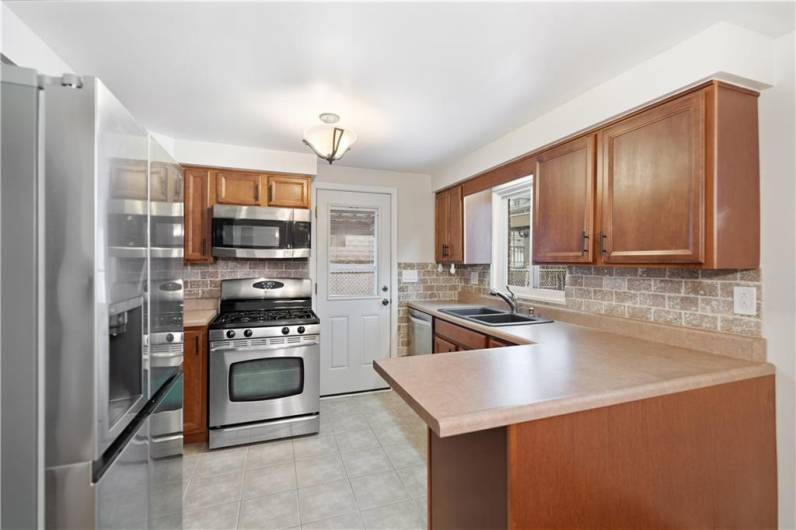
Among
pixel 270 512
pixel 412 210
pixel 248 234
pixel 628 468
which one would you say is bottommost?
pixel 270 512

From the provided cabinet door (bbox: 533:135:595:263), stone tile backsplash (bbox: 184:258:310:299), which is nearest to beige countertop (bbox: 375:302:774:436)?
cabinet door (bbox: 533:135:595:263)

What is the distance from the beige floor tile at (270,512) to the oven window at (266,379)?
2.47 ft

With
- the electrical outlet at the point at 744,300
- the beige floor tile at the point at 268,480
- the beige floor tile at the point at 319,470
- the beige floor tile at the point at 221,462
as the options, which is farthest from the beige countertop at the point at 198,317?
the electrical outlet at the point at 744,300

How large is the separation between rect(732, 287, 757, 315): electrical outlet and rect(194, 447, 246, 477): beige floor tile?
2.83 m

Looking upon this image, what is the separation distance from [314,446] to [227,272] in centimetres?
167

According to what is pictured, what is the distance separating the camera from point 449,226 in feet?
12.1

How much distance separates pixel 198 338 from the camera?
100 inches

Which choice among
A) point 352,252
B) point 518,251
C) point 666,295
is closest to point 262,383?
point 352,252

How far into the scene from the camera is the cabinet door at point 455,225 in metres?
3.46

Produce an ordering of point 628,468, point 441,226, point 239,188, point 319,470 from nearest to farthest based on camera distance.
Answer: point 628,468 → point 319,470 → point 239,188 → point 441,226

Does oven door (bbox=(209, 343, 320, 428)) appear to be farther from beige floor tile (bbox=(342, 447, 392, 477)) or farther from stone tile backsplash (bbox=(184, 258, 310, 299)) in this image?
stone tile backsplash (bbox=(184, 258, 310, 299))

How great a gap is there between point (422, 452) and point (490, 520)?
1403mm

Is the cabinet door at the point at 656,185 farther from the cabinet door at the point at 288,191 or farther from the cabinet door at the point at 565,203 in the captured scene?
the cabinet door at the point at 288,191

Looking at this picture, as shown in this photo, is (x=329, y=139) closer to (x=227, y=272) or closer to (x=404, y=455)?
(x=227, y=272)
